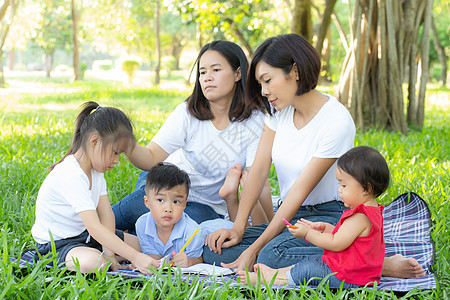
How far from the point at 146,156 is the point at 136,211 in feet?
1.20

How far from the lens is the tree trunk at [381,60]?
5.93 metres

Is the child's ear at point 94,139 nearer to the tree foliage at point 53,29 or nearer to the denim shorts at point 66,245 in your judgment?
the denim shorts at point 66,245

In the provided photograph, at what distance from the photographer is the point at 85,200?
2467mm

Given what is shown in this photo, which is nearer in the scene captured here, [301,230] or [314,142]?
[301,230]

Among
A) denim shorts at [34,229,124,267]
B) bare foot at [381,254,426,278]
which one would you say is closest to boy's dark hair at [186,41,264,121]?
denim shorts at [34,229,124,267]

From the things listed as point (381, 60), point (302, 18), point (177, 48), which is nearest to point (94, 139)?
point (381, 60)

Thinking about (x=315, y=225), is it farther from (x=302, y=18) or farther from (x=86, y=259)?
(x=302, y=18)

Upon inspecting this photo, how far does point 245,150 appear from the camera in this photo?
10.5 feet

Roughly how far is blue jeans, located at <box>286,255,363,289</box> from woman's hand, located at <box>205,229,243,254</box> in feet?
1.48

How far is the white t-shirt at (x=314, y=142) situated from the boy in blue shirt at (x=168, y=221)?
0.57 metres

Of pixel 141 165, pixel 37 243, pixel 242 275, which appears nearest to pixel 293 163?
pixel 242 275

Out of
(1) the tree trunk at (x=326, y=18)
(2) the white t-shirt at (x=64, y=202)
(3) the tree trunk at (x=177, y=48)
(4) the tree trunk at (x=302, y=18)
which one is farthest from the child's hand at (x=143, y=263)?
(3) the tree trunk at (x=177, y=48)

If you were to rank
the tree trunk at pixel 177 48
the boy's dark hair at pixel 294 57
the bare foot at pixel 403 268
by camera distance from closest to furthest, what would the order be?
the bare foot at pixel 403 268, the boy's dark hair at pixel 294 57, the tree trunk at pixel 177 48

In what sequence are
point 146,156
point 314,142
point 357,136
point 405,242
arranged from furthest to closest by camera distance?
1. point 357,136
2. point 146,156
3. point 405,242
4. point 314,142
